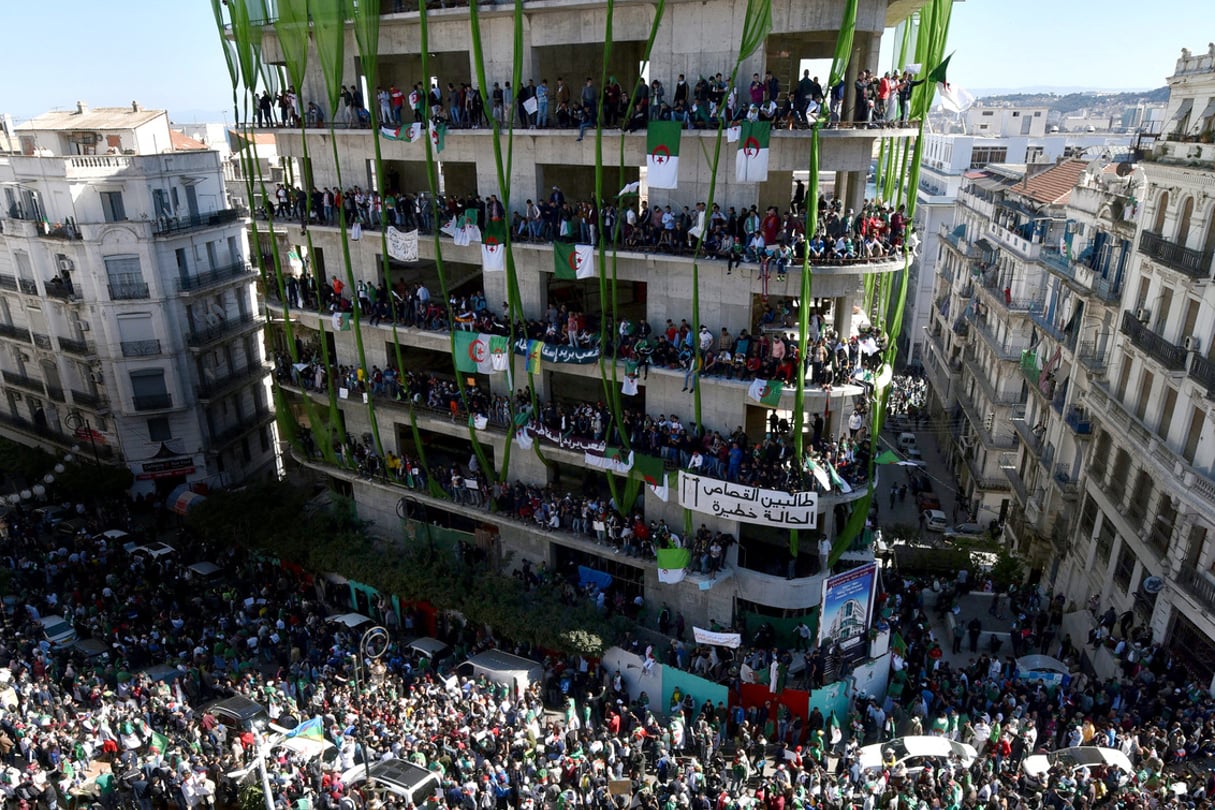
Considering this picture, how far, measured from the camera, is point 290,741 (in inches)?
947

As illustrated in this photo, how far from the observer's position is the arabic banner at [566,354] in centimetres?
2983

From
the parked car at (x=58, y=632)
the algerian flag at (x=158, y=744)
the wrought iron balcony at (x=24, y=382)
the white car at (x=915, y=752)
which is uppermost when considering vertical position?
the wrought iron balcony at (x=24, y=382)

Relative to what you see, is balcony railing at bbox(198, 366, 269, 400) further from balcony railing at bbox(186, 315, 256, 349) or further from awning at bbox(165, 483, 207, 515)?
awning at bbox(165, 483, 207, 515)

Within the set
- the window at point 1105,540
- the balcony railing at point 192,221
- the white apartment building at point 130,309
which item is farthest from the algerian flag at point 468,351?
the window at point 1105,540

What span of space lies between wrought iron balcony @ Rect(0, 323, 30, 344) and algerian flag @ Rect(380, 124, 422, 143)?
2875 centimetres

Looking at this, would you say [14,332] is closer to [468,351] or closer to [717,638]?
[468,351]

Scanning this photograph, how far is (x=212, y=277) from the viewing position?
46.1 metres

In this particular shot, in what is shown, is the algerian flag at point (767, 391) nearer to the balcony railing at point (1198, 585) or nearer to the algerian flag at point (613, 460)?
the algerian flag at point (613, 460)

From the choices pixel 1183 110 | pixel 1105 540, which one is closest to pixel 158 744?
pixel 1105 540

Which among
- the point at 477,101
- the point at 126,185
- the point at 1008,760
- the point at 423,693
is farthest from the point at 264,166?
the point at 1008,760

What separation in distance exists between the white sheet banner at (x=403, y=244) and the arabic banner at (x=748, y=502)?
512 inches

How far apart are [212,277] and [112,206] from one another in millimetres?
5680

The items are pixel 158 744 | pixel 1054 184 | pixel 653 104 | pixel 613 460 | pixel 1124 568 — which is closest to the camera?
pixel 158 744

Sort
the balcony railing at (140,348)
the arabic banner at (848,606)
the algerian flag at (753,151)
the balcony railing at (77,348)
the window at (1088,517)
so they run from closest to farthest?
the algerian flag at (753,151)
the arabic banner at (848,606)
the window at (1088,517)
the balcony railing at (140,348)
the balcony railing at (77,348)
